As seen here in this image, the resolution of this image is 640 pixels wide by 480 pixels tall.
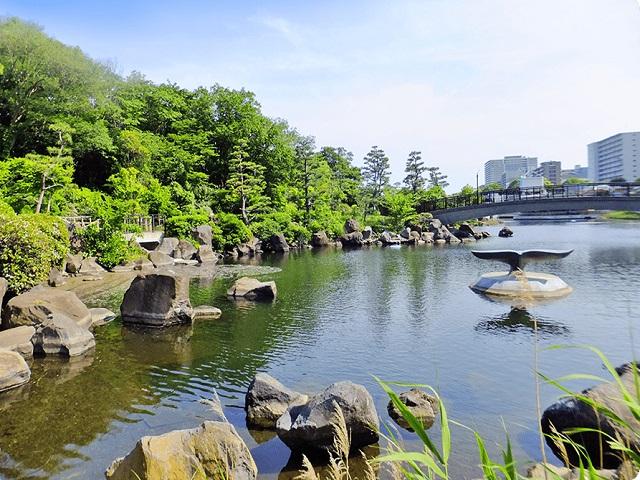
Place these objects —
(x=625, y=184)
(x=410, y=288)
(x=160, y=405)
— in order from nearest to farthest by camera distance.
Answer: (x=160, y=405) < (x=410, y=288) < (x=625, y=184)

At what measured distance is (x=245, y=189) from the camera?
35938mm

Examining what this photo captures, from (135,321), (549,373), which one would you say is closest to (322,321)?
(135,321)

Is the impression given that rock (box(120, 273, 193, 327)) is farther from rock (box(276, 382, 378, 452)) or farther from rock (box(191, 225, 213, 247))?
rock (box(191, 225, 213, 247))

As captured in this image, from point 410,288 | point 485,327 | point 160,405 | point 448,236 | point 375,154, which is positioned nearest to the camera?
point 160,405

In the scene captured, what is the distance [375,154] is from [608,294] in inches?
1836

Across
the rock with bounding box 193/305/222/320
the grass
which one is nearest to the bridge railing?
the rock with bounding box 193/305/222/320

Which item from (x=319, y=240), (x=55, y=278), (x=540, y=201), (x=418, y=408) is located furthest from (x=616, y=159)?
(x=418, y=408)

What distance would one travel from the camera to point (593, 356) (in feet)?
31.7

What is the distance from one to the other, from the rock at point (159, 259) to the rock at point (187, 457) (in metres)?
20.8

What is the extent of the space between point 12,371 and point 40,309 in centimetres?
322

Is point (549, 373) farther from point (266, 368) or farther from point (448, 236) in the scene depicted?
point (448, 236)

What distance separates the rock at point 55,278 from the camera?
60.1 ft

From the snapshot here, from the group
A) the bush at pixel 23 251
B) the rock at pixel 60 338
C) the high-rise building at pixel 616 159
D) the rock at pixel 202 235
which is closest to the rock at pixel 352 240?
the rock at pixel 202 235

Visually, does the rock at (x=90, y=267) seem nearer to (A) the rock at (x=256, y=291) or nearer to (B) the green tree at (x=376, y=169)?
(A) the rock at (x=256, y=291)
